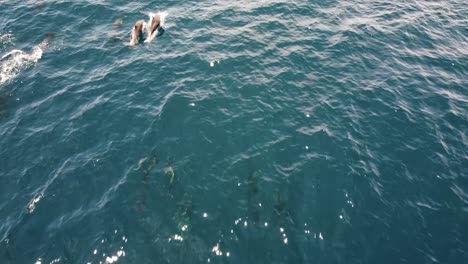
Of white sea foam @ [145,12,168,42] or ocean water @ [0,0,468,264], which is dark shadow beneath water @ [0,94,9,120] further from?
white sea foam @ [145,12,168,42]

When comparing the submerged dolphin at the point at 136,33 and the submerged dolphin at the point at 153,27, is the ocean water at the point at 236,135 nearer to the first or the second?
the submerged dolphin at the point at 136,33

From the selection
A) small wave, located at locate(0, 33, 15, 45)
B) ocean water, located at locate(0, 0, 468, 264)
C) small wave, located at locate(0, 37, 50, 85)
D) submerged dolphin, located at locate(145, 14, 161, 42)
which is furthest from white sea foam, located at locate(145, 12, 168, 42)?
small wave, located at locate(0, 33, 15, 45)

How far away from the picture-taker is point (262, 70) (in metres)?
23.8

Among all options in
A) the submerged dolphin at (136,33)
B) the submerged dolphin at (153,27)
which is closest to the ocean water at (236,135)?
the submerged dolphin at (136,33)

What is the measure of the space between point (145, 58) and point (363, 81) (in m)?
16.7

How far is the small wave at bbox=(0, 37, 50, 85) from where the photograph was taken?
2383 centimetres

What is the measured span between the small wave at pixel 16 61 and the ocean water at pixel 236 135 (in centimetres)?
15

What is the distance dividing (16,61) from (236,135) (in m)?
18.8

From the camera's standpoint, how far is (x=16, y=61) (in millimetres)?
24906

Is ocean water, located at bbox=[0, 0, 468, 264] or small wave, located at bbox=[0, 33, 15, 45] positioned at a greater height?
small wave, located at bbox=[0, 33, 15, 45]

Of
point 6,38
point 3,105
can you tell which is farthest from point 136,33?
point 6,38

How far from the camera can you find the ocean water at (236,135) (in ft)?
50.3

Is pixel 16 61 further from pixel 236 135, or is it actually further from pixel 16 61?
pixel 236 135

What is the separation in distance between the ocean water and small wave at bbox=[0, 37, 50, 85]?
0.50ft
